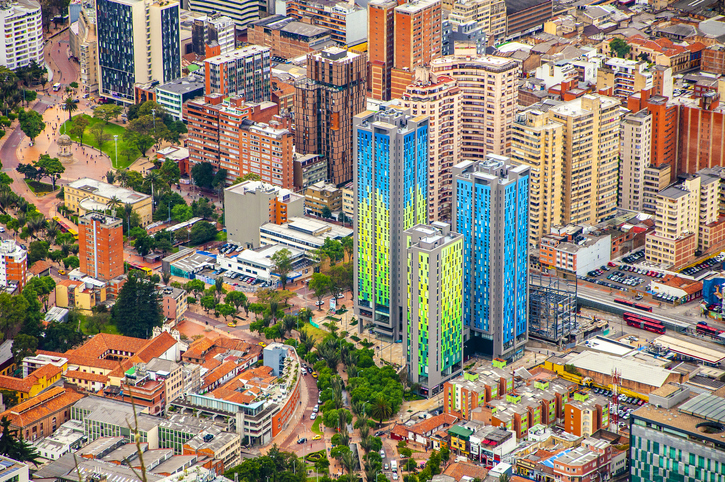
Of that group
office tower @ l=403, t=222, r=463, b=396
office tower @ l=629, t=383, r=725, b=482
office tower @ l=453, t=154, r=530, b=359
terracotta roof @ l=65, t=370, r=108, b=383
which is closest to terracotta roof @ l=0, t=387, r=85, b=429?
terracotta roof @ l=65, t=370, r=108, b=383

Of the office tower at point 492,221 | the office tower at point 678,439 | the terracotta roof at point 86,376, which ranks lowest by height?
the terracotta roof at point 86,376

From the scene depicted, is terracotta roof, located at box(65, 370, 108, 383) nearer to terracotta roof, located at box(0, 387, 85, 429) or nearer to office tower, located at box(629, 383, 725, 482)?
terracotta roof, located at box(0, 387, 85, 429)

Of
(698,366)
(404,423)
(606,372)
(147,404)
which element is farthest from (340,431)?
(698,366)

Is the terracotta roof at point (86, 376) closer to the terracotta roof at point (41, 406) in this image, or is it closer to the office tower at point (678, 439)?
the terracotta roof at point (41, 406)

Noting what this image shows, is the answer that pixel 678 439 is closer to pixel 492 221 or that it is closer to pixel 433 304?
pixel 433 304

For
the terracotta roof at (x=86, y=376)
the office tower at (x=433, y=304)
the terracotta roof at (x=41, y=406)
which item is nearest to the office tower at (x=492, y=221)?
the office tower at (x=433, y=304)

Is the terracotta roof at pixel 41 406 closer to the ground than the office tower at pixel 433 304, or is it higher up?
→ closer to the ground

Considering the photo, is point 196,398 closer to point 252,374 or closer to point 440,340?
point 252,374
